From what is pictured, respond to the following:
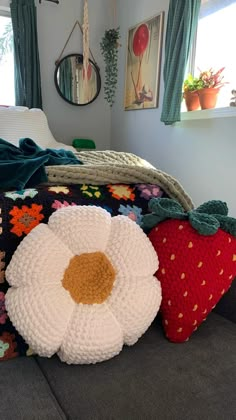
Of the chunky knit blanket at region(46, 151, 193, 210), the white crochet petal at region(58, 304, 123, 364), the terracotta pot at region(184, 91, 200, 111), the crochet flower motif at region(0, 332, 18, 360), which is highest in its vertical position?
the terracotta pot at region(184, 91, 200, 111)

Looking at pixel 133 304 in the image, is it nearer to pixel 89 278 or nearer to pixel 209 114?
pixel 89 278

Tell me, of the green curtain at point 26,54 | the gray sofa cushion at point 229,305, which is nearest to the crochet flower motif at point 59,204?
the gray sofa cushion at point 229,305

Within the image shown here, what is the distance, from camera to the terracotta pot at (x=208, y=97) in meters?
2.29

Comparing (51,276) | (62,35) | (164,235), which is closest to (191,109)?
(62,35)

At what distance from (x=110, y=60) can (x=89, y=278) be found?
3153mm

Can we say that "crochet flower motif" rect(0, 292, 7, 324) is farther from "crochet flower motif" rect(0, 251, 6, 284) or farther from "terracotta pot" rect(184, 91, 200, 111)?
"terracotta pot" rect(184, 91, 200, 111)

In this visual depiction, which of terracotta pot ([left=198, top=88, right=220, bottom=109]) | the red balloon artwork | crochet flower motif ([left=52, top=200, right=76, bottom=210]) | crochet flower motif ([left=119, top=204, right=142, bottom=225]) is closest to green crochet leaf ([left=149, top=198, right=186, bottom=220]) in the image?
crochet flower motif ([left=119, top=204, right=142, bottom=225])

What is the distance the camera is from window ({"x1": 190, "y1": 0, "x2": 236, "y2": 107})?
7.45 ft

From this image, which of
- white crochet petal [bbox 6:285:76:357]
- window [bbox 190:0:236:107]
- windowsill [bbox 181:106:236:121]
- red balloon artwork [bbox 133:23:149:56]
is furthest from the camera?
red balloon artwork [bbox 133:23:149:56]

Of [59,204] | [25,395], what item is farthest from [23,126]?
[25,395]

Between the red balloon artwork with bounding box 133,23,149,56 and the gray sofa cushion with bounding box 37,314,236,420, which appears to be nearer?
the gray sofa cushion with bounding box 37,314,236,420

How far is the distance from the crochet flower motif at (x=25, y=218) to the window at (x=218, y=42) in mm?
1909

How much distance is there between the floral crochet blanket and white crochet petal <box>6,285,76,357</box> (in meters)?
0.10

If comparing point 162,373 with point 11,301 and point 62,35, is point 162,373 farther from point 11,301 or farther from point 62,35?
point 62,35
